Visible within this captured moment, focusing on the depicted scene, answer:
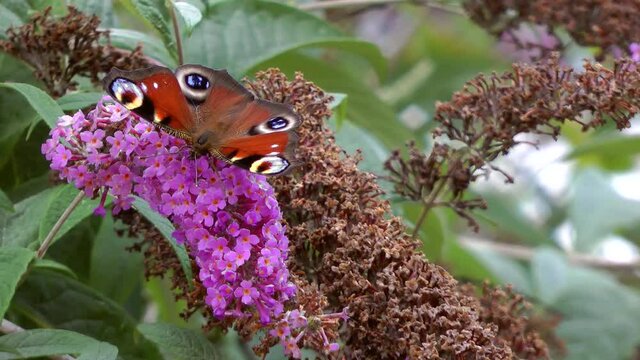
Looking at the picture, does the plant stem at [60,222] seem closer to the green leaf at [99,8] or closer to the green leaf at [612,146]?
the green leaf at [99,8]

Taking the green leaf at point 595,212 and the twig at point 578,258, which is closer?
the twig at point 578,258

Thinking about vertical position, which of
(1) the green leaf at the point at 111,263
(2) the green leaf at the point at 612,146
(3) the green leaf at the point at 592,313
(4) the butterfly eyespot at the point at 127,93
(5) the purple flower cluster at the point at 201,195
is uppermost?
(4) the butterfly eyespot at the point at 127,93

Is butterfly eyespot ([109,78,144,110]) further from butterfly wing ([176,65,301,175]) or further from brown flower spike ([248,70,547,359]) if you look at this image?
brown flower spike ([248,70,547,359])

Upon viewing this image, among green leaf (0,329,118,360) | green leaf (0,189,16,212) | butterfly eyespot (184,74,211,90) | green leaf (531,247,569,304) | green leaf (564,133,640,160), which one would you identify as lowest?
green leaf (531,247,569,304)

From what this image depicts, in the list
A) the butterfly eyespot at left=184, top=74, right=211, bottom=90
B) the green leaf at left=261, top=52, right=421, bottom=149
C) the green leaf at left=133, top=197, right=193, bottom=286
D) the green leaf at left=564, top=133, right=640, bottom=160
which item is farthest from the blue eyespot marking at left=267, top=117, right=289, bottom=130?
the green leaf at left=564, top=133, right=640, bottom=160

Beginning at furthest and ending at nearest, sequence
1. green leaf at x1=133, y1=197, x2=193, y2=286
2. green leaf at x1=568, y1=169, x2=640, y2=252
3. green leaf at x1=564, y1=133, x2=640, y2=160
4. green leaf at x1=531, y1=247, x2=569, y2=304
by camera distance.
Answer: green leaf at x1=568, y1=169, x2=640, y2=252 → green leaf at x1=564, y1=133, x2=640, y2=160 → green leaf at x1=531, y1=247, x2=569, y2=304 → green leaf at x1=133, y1=197, x2=193, y2=286

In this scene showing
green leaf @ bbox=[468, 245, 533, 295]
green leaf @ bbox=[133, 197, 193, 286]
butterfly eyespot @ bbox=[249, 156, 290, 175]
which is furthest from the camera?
green leaf @ bbox=[468, 245, 533, 295]

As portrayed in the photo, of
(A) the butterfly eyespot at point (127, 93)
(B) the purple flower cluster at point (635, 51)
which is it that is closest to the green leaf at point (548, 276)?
(B) the purple flower cluster at point (635, 51)
